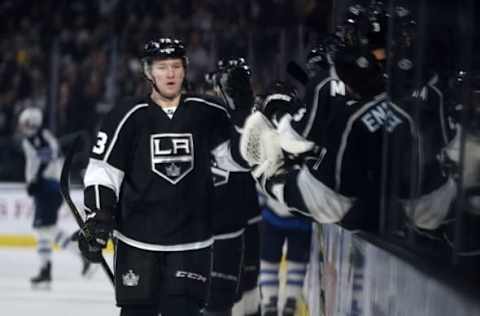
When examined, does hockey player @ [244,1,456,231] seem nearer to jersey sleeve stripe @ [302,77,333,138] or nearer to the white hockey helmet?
jersey sleeve stripe @ [302,77,333,138]

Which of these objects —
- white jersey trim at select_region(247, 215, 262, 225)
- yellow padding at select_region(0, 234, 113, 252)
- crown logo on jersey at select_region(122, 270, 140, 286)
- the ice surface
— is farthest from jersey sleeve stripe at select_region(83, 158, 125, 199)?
yellow padding at select_region(0, 234, 113, 252)

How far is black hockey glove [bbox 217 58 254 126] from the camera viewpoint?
4855 mm

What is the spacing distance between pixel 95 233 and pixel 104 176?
0.20 m

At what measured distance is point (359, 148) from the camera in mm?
2586

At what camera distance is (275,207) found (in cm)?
630

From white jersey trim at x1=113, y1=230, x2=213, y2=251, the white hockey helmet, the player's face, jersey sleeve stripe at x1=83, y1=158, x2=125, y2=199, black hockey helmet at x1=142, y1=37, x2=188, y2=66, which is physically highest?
black hockey helmet at x1=142, y1=37, x2=188, y2=66

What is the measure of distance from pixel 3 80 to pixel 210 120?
8.97 metres

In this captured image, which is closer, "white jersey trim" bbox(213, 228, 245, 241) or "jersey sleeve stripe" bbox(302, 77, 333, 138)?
"jersey sleeve stripe" bbox(302, 77, 333, 138)

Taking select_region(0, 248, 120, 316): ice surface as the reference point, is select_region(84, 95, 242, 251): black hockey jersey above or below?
above

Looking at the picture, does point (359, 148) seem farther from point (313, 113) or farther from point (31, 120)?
point (31, 120)

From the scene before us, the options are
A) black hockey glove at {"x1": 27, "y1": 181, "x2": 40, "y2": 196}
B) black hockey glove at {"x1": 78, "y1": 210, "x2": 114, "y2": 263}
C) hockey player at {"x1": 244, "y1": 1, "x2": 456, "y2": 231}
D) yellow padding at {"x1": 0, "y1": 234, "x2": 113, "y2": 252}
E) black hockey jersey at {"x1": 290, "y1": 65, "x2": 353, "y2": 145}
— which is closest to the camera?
hockey player at {"x1": 244, "y1": 1, "x2": 456, "y2": 231}

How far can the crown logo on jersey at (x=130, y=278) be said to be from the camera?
13.6 ft

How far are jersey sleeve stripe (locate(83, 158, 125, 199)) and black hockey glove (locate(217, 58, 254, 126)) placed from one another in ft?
2.52

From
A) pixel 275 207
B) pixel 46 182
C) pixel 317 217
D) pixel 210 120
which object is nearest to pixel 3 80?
pixel 46 182
